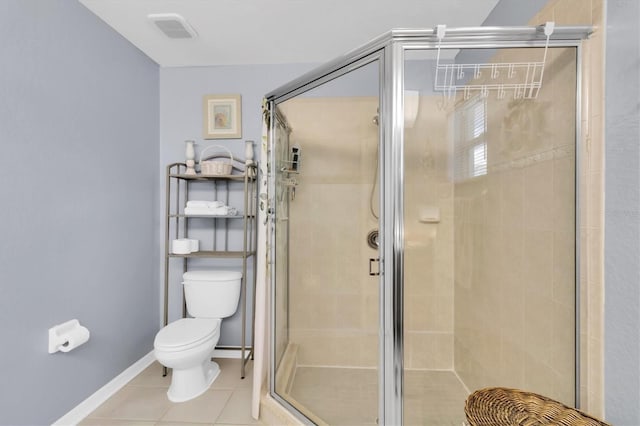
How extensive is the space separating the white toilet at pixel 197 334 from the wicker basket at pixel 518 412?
156cm

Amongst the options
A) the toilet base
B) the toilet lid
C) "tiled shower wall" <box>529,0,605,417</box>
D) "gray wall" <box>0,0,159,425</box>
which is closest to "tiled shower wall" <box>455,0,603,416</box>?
"tiled shower wall" <box>529,0,605,417</box>

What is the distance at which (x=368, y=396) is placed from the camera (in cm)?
138

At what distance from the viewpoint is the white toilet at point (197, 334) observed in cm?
186

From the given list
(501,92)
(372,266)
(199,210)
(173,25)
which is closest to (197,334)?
(199,210)

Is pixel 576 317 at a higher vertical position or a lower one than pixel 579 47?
lower

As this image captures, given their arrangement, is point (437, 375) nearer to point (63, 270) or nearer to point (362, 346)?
point (362, 346)

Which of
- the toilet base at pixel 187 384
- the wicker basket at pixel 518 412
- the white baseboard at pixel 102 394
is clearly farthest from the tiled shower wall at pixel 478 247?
the white baseboard at pixel 102 394

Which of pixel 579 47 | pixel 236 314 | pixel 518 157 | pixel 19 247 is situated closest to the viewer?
pixel 579 47

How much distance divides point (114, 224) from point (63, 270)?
0.45 metres

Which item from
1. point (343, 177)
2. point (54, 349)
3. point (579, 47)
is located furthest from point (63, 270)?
point (579, 47)

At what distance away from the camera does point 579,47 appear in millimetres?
1174

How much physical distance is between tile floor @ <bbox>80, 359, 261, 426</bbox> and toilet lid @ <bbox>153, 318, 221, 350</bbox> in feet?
1.23

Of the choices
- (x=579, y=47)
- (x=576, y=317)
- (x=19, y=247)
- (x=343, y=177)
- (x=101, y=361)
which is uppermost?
(x=579, y=47)

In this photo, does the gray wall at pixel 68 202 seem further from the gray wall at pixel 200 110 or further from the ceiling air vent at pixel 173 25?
the ceiling air vent at pixel 173 25
